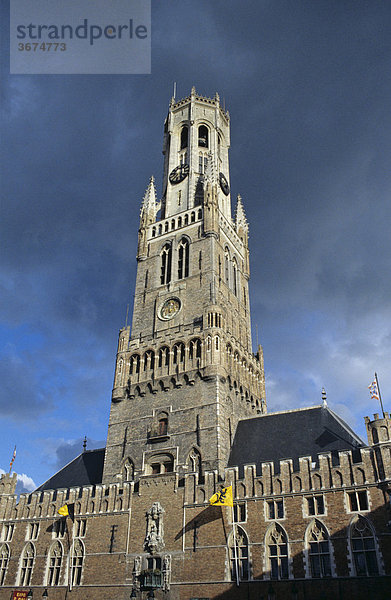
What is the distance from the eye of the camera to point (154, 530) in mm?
36156

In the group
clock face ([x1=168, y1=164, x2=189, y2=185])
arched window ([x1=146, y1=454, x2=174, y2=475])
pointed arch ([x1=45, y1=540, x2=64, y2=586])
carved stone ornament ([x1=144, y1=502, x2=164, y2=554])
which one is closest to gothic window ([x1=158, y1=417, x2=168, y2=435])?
arched window ([x1=146, y1=454, x2=174, y2=475])

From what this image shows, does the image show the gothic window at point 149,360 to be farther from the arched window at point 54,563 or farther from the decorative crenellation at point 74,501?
the arched window at point 54,563

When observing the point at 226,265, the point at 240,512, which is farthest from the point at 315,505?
the point at 226,265

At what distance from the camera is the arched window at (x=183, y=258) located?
5131 centimetres

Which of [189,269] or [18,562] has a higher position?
[189,269]

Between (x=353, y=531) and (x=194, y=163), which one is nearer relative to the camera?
(x=353, y=531)

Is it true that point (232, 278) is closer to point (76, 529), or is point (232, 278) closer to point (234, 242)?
point (234, 242)

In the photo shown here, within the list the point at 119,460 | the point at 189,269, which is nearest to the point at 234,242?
the point at 189,269

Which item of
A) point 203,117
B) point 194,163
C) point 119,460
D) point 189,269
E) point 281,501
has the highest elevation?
point 203,117

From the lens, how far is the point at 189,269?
5066 centimetres

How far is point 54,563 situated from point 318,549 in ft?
71.3

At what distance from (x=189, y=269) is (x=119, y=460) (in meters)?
19.7

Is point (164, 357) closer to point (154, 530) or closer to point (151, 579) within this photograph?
point (154, 530)

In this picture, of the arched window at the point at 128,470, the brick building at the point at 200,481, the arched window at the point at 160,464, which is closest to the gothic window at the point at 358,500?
the brick building at the point at 200,481
